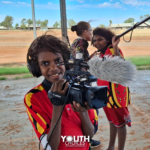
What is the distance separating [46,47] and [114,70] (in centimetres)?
47

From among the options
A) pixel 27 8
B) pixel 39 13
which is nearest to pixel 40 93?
pixel 39 13

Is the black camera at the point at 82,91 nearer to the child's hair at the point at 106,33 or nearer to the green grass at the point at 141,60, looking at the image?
the child's hair at the point at 106,33

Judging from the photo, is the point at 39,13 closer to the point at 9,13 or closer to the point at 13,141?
the point at 9,13

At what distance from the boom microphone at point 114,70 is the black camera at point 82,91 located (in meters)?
0.03

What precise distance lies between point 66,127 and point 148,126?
1970 mm

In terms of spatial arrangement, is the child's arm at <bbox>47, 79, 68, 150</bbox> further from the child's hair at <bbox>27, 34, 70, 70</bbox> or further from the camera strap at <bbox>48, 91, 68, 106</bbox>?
the child's hair at <bbox>27, 34, 70, 70</bbox>

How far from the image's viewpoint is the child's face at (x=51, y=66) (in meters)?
0.95

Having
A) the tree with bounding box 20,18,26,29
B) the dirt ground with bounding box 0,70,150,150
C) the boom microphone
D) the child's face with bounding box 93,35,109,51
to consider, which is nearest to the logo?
the boom microphone

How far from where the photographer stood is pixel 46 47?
99 cm

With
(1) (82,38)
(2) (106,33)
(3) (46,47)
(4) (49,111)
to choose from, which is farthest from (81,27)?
(4) (49,111)

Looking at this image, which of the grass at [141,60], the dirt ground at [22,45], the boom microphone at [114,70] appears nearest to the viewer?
the boom microphone at [114,70]

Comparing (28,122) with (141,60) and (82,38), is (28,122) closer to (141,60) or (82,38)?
(82,38)

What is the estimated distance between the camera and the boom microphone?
0.66 metres

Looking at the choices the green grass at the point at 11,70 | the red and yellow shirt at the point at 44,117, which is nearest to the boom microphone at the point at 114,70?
the red and yellow shirt at the point at 44,117
